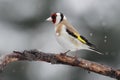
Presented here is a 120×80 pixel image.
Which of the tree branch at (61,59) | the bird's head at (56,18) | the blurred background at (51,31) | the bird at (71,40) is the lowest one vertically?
the tree branch at (61,59)

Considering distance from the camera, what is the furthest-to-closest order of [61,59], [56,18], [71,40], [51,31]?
[51,31], [56,18], [71,40], [61,59]

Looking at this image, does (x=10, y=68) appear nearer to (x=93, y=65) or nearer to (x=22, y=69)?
(x=22, y=69)

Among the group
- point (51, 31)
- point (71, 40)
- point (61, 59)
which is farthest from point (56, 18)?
point (51, 31)

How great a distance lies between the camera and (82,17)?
42.4 ft

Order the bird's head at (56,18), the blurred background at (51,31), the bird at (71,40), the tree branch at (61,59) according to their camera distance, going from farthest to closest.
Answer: the blurred background at (51,31), the bird's head at (56,18), the bird at (71,40), the tree branch at (61,59)

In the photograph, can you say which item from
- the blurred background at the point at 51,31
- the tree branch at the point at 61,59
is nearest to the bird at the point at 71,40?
the tree branch at the point at 61,59

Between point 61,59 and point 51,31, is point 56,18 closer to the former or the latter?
point 61,59

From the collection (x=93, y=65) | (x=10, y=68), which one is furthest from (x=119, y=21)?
(x=93, y=65)

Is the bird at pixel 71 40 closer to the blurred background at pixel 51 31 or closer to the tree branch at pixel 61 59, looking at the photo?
the tree branch at pixel 61 59

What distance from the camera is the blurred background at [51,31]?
11.6 meters

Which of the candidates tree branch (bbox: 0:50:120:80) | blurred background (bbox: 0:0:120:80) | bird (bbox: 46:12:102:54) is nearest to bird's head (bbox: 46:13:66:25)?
bird (bbox: 46:12:102:54)

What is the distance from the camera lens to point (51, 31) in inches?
510

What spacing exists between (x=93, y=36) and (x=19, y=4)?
2.70m

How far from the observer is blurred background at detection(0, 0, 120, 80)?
455 inches
